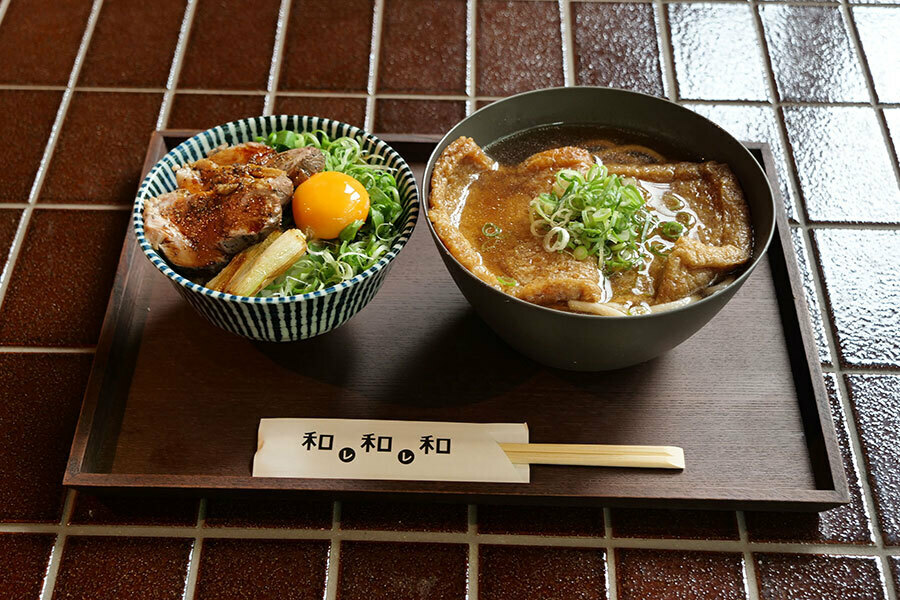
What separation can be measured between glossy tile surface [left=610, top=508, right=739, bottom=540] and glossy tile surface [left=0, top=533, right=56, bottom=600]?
45.5 inches

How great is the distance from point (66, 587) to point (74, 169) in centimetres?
123

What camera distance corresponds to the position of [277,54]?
2.63 meters

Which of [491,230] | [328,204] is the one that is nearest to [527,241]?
[491,230]

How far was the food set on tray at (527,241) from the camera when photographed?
158 cm

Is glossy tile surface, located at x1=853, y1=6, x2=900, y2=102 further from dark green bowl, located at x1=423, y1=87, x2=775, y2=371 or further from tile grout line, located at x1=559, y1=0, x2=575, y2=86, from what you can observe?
dark green bowl, located at x1=423, y1=87, x2=775, y2=371

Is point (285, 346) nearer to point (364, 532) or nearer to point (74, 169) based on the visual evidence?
point (364, 532)

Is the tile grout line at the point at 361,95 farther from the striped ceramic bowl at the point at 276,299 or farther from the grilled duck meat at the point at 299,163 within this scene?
the grilled duck meat at the point at 299,163

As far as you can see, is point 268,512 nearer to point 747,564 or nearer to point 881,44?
point 747,564

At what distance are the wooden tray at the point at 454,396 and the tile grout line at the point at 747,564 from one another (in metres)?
0.08

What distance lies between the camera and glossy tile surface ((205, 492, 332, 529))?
5.40 feet

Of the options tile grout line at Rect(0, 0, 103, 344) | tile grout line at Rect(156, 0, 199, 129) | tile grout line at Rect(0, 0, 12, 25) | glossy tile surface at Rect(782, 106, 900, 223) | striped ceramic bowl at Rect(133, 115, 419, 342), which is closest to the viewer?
striped ceramic bowl at Rect(133, 115, 419, 342)

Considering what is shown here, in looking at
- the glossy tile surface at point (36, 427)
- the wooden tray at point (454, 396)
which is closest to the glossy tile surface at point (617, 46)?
the wooden tray at point (454, 396)

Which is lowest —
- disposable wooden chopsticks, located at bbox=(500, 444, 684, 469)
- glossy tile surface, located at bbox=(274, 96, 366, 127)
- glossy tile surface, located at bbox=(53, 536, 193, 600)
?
glossy tile surface, located at bbox=(53, 536, 193, 600)

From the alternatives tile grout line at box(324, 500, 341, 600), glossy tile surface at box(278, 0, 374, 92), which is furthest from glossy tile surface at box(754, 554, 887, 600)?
glossy tile surface at box(278, 0, 374, 92)
